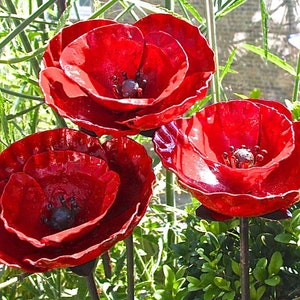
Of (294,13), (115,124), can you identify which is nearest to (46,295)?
(115,124)

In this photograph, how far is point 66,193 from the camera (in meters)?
0.32

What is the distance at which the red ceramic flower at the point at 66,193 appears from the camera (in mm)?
289

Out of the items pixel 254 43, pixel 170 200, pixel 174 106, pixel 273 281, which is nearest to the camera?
pixel 174 106

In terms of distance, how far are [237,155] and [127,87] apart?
6cm

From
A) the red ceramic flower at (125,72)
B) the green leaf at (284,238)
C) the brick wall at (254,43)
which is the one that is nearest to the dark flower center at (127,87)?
the red ceramic flower at (125,72)

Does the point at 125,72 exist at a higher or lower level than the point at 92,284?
higher

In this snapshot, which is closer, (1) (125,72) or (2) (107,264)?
(1) (125,72)

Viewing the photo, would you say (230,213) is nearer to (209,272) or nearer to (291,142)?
(291,142)

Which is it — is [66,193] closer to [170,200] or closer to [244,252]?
[244,252]

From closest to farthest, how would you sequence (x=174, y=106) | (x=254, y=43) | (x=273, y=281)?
(x=174, y=106), (x=273, y=281), (x=254, y=43)

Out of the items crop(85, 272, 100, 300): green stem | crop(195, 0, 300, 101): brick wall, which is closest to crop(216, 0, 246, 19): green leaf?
crop(85, 272, 100, 300): green stem

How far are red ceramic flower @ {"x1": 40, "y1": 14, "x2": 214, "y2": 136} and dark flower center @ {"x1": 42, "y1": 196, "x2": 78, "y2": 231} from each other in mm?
46

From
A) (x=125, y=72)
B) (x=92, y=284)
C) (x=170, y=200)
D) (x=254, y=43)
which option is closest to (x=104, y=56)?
(x=125, y=72)

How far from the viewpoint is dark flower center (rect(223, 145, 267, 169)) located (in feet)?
1.00
